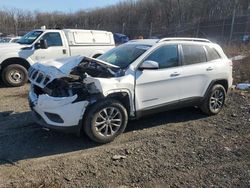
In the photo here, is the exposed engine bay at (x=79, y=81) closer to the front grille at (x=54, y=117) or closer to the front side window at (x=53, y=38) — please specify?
the front grille at (x=54, y=117)

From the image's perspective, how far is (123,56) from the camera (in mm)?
6641

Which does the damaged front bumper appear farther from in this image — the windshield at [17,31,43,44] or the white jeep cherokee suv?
the windshield at [17,31,43,44]

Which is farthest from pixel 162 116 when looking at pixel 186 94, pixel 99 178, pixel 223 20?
pixel 223 20

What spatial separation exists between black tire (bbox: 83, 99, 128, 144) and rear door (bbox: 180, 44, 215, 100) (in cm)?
154

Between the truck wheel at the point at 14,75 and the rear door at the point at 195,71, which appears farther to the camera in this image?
the truck wheel at the point at 14,75

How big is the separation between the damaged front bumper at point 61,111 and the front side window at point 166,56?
1.72 meters

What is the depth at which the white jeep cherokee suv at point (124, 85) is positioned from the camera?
217 inches

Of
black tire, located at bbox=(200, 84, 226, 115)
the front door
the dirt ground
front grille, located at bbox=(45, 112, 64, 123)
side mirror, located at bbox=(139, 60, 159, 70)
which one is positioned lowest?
the dirt ground

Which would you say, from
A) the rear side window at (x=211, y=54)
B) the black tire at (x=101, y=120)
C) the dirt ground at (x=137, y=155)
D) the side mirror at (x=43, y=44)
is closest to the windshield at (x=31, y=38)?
the side mirror at (x=43, y=44)

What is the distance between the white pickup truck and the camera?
1078 centimetres

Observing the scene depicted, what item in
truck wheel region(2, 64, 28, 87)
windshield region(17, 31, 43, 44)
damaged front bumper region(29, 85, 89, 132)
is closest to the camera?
damaged front bumper region(29, 85, 89, 132)

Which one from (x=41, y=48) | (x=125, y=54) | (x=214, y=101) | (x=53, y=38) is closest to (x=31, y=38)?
(x=41, y=48)

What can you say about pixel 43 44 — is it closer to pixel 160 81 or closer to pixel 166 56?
pixel 166 56

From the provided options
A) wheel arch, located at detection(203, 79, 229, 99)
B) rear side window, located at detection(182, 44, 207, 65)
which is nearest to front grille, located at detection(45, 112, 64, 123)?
rear side window, located at detection(182, 44, 207, 65)
